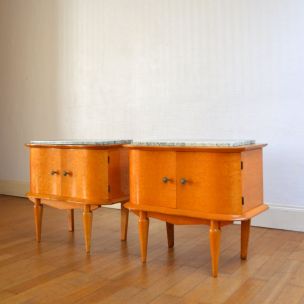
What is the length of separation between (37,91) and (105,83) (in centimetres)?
90

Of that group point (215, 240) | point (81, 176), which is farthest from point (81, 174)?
point (215, 240)

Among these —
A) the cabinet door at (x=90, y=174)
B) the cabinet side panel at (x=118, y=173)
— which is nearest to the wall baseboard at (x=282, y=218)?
the cabinet side panel at (x=118, y=173)

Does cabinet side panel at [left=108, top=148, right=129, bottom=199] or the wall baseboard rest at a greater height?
cabinet side panel at [left=108, top=148, right=129, bottom=199]

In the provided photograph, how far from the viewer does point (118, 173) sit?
2.31 meters

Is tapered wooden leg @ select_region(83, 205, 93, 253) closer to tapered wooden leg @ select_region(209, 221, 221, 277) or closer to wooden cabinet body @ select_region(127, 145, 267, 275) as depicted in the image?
wooden cabinet body @ select_region(127, 145, 267, 275)

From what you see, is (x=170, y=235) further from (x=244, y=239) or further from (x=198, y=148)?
(x=198, y=148)

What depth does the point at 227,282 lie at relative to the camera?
1795 mm

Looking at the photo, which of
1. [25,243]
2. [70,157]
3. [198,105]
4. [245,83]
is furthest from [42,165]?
[245,83]

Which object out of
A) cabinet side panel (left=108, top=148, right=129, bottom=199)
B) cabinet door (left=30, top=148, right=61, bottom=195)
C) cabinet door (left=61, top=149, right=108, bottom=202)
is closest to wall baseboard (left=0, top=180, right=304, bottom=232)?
cabinet side panel (left=108, top=148, right=129, bottom=199)

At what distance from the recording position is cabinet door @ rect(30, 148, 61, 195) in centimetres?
237

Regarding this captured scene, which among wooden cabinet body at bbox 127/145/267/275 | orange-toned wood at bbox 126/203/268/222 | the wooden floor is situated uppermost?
wooden cabinet body at bbox 127/145/267/275

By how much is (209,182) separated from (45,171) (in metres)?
1.05

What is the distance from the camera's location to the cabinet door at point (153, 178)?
1.96 meters

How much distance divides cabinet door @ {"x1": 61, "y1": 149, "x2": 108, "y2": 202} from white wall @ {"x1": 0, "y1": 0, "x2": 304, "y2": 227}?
1031mm
